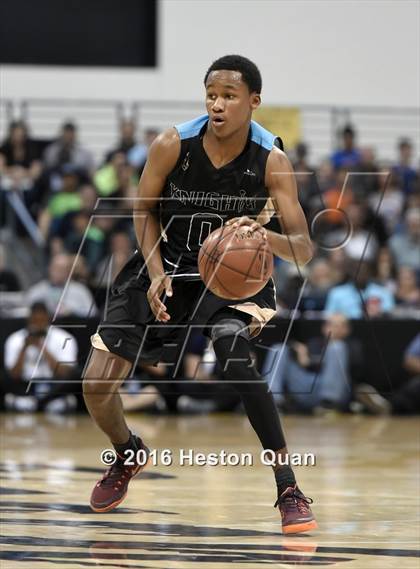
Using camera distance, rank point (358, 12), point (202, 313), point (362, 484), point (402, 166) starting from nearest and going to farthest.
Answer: point (202, 313), point (362, 484), point (358, 12), point (402, 166)

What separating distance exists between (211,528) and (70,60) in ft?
41.9

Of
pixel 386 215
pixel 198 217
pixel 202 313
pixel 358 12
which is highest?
pixel 358 12

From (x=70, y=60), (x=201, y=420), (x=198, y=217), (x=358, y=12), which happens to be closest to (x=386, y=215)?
(x=358, y=12)

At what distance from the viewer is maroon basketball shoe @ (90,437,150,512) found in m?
5.86

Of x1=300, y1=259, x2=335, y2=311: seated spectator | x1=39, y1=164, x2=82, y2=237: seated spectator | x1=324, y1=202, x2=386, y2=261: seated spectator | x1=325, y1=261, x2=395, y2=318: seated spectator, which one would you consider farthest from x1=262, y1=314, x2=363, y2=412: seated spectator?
x1=39, y1=164, x2=82, y2=237: seated spectator

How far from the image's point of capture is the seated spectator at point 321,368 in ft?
37.1

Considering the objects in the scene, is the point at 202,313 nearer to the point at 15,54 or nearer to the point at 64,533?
the point at 64,533

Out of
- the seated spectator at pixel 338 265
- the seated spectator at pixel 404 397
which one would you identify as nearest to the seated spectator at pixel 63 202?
the seated spectator at pixel 338 265

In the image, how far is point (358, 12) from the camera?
38.8 ft

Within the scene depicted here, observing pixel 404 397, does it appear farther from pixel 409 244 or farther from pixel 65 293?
pixel 65 293

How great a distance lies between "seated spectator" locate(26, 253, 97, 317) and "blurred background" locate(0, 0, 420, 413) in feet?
0.07

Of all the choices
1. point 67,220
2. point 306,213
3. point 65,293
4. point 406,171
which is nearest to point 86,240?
point 67,220

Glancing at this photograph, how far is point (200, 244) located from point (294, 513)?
127 cm

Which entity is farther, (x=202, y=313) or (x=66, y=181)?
(x=66, y=181)
